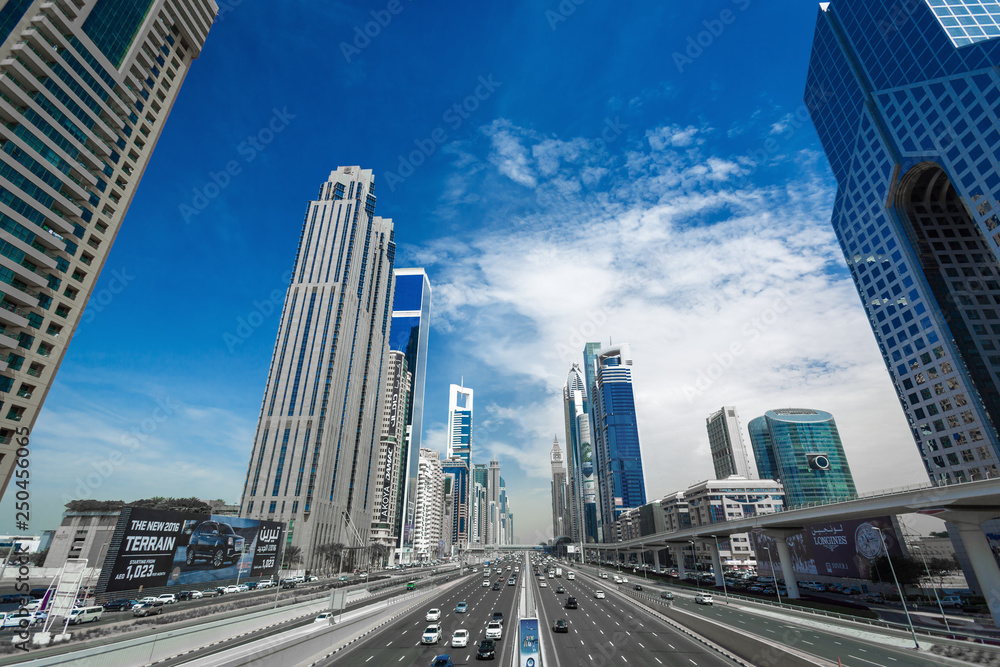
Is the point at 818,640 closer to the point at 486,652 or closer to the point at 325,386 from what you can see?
the point at 486,652

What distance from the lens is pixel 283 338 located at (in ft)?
411

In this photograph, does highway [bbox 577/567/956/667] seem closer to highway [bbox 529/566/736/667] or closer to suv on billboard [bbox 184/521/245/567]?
highway [bbox 529/566/736/667]

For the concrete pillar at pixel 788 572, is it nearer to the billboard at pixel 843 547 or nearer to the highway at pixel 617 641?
the billboard at pixel 843 547

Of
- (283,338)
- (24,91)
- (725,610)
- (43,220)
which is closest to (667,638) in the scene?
(725,610)

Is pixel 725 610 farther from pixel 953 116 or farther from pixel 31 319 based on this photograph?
pixel 31 319

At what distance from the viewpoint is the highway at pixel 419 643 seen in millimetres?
32750

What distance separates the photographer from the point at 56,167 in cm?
5297

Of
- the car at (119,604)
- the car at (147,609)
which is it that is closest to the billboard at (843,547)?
the car at (147,609)

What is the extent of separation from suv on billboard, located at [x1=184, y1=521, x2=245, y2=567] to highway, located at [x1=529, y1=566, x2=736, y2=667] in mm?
53110

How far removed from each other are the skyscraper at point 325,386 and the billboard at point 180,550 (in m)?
25.7

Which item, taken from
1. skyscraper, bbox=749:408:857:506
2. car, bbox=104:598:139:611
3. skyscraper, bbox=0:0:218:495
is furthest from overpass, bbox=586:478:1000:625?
skyscraper, bbox=749:408:857:506

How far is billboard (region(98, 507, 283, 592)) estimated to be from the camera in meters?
55.1

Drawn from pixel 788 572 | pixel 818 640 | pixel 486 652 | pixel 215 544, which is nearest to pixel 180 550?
pixel 215 544

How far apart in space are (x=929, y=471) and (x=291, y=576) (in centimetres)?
12646
